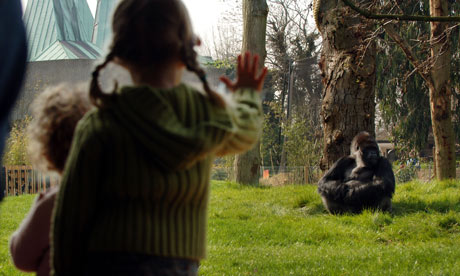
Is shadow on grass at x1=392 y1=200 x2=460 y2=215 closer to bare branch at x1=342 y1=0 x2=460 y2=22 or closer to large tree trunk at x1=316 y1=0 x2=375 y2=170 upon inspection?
large tree trunk at x1=316 y1=0 x2=375 y2=170

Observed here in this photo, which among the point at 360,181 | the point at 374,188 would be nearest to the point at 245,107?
the point at 374,188

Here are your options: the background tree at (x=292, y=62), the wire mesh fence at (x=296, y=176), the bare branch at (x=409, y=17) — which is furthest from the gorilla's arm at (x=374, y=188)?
the background tree at (x=292, y=62)

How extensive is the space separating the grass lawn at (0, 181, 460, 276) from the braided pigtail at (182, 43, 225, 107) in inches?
145

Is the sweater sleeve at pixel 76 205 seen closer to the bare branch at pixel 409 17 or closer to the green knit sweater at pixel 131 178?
the green knit sweater at pixel 131 178

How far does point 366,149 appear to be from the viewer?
8242 mm

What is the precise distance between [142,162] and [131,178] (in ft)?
0.21

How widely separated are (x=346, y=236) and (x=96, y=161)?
5.96m

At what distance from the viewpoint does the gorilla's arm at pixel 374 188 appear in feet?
26.7

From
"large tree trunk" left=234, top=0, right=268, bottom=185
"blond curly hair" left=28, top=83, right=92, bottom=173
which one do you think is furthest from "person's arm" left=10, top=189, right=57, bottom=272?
"large tree trunk" left=234, top=0, right=268, bottom=185

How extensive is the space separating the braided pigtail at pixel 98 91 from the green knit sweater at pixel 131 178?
26 millimetres

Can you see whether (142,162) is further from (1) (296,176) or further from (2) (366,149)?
(1) (296,176)

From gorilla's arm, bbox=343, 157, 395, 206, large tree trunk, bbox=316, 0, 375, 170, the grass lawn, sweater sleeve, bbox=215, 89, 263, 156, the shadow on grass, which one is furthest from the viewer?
A: large tree trunk, bbox=316, 0, 375, 170

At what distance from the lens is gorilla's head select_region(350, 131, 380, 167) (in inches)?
324

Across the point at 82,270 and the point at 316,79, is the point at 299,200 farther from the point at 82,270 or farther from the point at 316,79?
the point at 316,79
